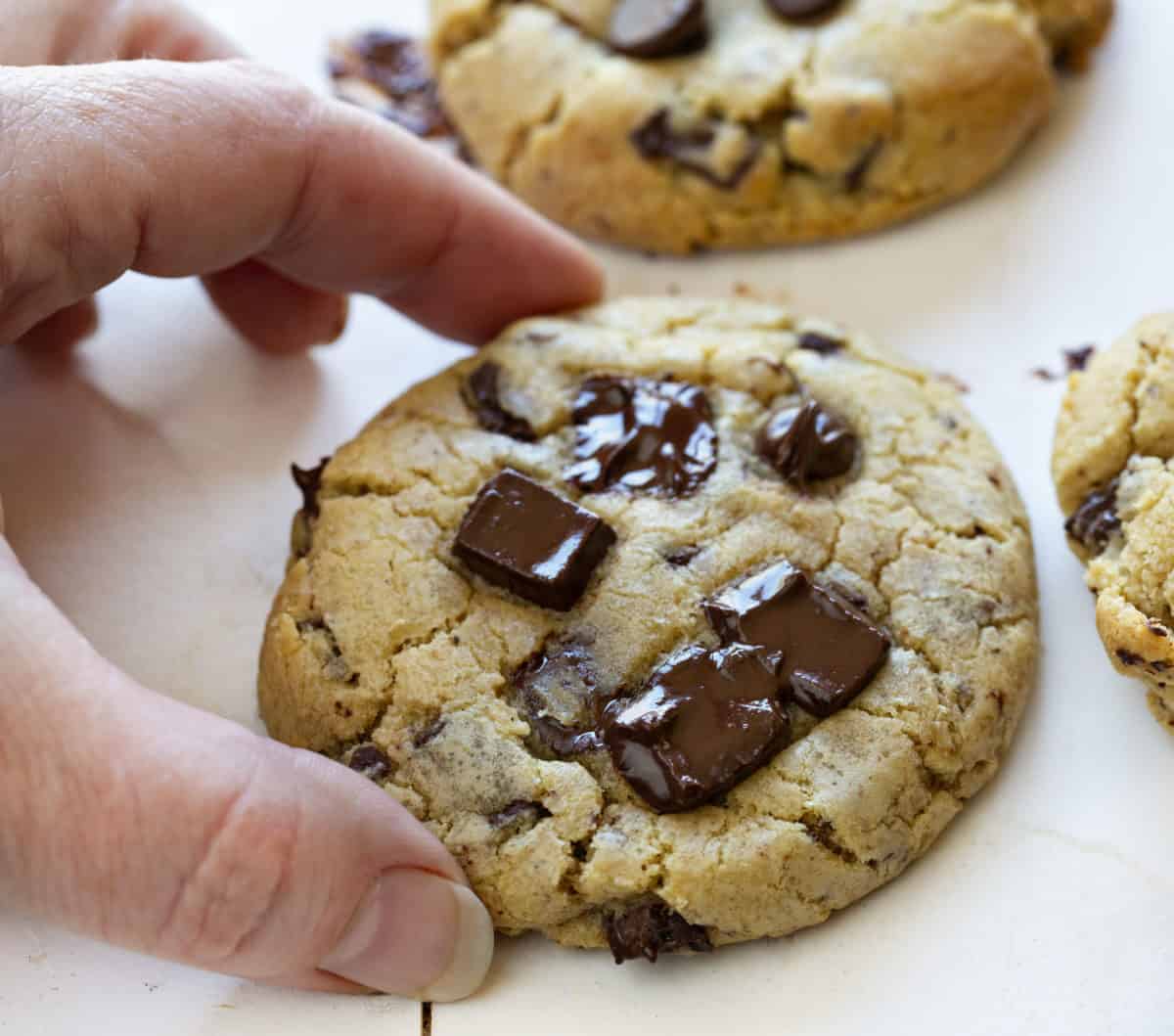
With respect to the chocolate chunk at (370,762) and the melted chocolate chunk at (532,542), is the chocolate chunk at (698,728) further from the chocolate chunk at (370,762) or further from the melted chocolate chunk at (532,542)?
the chocolate chunk at (370,762)

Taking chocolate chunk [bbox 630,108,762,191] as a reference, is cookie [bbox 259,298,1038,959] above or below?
below

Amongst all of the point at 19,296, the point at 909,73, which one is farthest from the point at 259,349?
the point at 909,73

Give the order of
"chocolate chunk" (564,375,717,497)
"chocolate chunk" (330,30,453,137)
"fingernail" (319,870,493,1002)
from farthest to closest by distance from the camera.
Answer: "chocolate chunk" (330,30,453,137) < "chocolate chunk" (564,375,717,497) < "fingernail" (319,870,493,1002)

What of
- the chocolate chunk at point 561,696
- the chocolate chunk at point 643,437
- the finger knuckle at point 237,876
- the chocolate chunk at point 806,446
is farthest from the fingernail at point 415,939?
the chocolate chunk at point 806,446

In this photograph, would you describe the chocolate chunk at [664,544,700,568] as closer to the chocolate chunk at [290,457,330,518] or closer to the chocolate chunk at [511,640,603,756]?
the chocolate chunk at [511,640,603,756]

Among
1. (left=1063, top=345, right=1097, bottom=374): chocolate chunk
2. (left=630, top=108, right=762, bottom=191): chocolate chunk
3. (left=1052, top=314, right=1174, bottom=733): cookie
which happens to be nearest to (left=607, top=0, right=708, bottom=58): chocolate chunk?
(left=630, top=108, right=762, bottom=191): chocolate chunk

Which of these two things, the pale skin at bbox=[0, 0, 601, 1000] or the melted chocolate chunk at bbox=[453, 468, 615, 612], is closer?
the pale skin at bbox=[0, 0, 601, 1000]
